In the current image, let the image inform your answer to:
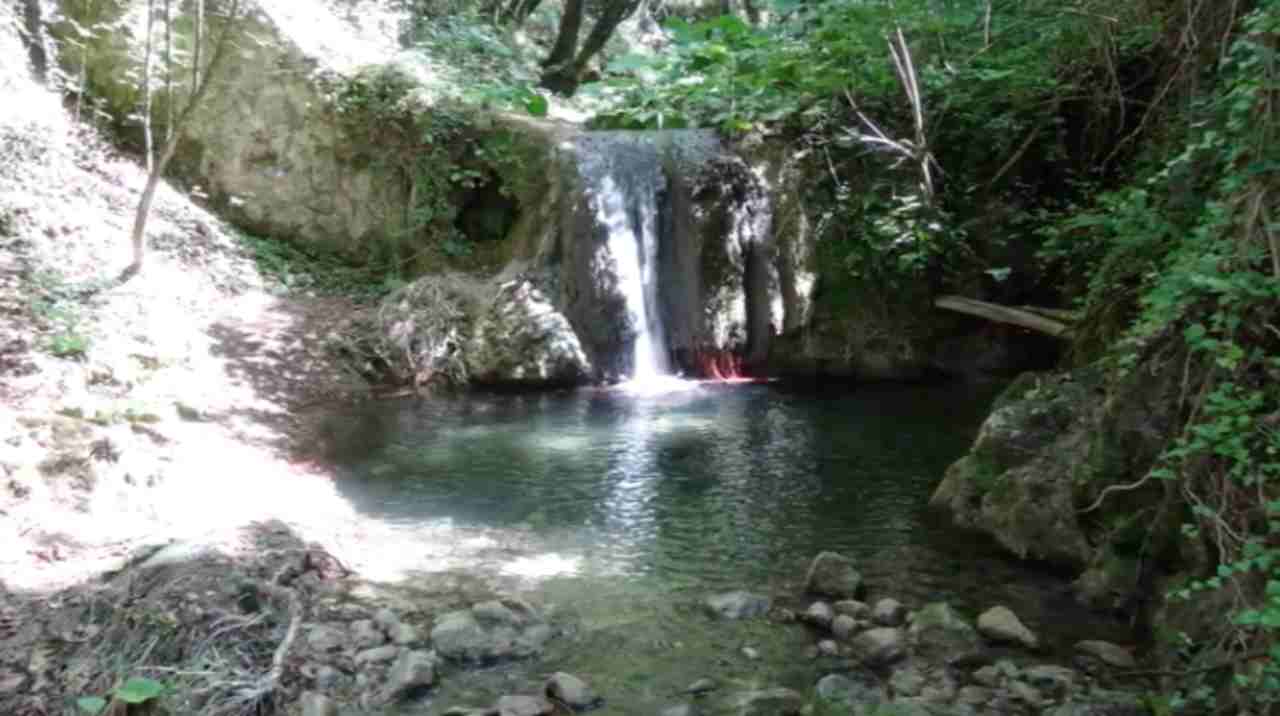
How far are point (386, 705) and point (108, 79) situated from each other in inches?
420

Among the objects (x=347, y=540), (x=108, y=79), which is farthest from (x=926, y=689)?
(x=108, y=79)

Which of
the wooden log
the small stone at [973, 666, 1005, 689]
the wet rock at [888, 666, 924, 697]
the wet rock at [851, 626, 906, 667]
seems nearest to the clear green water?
the wet rock at [851, 626, 906, 667]

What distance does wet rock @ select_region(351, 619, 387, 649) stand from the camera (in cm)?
417

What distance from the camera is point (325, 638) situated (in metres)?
4.14

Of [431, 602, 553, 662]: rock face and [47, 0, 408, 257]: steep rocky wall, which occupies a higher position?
[47, 0, 408, 257]: steep rocky wall

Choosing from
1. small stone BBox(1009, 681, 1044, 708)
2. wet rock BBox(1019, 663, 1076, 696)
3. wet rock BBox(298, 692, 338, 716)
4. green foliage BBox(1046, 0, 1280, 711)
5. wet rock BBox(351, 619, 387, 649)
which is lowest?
wet rock BBox(298, 692, 338, 716)

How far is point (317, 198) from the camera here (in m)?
12.3

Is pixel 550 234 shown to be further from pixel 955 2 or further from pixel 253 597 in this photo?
pixel 253 597

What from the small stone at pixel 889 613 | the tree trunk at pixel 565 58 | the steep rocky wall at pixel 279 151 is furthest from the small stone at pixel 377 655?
the tree trunk at pixel 565 58

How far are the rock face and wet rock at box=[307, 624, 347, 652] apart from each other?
404 mm

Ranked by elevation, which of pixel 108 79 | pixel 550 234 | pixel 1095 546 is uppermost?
pixel 108 79

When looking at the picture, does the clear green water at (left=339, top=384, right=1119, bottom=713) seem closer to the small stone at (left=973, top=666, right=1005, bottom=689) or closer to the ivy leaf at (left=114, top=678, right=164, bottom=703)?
the small stone at (left=973, top=666, right=1005, bottom=689)

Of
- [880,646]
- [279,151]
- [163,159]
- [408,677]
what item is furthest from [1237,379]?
[279,151]

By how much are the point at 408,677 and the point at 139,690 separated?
97cm
